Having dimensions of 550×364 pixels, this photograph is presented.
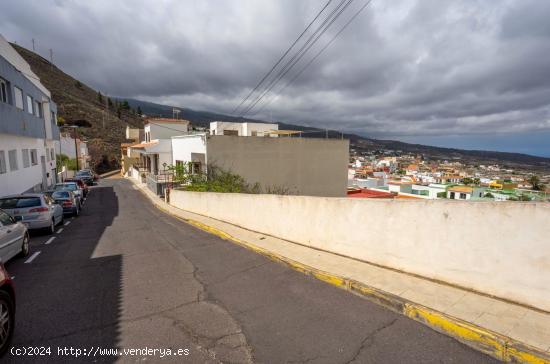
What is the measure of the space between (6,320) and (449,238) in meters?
6.04

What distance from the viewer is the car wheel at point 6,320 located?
3.32 m

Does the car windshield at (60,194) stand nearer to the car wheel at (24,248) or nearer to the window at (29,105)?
the window at (29,105)

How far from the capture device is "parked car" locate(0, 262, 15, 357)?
3.33 meters

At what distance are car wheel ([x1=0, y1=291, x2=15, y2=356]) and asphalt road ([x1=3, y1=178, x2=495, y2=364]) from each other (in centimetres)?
16

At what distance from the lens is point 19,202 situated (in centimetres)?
1023

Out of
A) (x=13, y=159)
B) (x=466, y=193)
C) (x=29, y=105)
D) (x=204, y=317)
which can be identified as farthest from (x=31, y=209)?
(x=466, y=193)

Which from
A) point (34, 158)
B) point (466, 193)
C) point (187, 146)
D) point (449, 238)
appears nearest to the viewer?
point (449, 238)

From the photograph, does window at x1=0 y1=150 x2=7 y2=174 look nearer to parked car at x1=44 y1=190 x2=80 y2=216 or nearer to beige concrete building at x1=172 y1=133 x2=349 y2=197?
parked car at x1=44 y1=190 x2=80 y2=216

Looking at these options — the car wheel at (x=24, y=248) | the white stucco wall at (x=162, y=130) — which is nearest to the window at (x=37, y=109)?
the white stucco wall at (x=162, y=130)

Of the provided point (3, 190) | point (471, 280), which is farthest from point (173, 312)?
point (3, 190)

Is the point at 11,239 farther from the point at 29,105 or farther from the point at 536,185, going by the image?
the point at 536,185

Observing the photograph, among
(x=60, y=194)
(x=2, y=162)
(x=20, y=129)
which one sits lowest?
(x=60, y=194)

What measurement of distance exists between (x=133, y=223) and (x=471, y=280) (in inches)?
491

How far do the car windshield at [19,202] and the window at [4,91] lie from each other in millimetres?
7164
